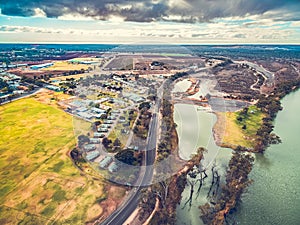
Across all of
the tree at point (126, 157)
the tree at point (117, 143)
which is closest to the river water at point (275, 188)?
the tree at point (126, 157)

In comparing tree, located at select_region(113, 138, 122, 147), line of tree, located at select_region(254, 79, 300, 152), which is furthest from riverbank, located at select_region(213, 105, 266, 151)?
tree, located at select_region(113, 138, 122, 147)

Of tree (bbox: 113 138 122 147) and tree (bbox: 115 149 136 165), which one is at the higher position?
tree (bbox: 115 149 136 165)

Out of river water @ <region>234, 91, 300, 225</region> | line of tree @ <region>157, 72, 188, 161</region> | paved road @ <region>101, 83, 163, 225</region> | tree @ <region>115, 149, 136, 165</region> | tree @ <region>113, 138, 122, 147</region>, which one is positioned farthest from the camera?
tree @ <region>113, 138, 122, 147</region>

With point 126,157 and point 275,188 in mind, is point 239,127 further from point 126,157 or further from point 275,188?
point 126,157

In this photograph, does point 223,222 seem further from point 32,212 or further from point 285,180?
point 32,212

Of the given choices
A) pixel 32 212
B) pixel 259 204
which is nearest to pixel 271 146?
pixel 259 204

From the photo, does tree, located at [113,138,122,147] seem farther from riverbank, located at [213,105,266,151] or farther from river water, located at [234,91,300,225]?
river water, located at [234,91,300,225]
